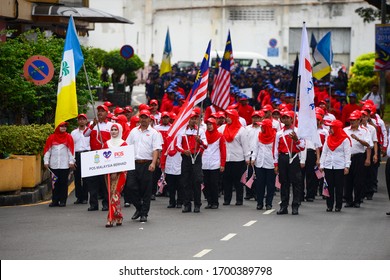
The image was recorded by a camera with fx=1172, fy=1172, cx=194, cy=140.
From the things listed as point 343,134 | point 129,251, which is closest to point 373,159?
point 343,134

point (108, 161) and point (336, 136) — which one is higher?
point (336, 136)

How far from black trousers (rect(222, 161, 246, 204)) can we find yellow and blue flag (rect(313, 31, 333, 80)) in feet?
32.6

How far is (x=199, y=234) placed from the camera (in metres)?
16.9

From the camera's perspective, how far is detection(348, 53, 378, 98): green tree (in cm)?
4544

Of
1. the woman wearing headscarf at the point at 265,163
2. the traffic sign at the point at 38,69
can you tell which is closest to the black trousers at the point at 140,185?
the woman wearing headscarf at the point at 265,163

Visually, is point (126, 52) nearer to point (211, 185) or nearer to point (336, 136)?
point (211, 185)

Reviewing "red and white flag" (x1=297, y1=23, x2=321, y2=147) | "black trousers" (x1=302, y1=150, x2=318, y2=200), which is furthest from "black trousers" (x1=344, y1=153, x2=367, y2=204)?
"red and white flag" (x1=297, y1=23, x2=321, y2=147)

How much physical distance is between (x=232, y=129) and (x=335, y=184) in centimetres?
255

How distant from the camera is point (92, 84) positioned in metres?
27.0

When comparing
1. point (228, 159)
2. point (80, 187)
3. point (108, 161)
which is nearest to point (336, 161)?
point (228, 159)

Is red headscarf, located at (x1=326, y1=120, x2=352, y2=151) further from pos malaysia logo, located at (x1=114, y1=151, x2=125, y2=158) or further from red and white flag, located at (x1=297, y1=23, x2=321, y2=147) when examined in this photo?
pos malaysia logo, located at (x1=114, y1=151, x2=125, y2=158)

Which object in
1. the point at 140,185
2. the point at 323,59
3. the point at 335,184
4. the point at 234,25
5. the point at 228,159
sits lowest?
the point at 335,184

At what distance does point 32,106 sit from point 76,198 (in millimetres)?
4165

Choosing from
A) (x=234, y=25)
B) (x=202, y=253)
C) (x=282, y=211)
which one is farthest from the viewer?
(x=234, y=25)
